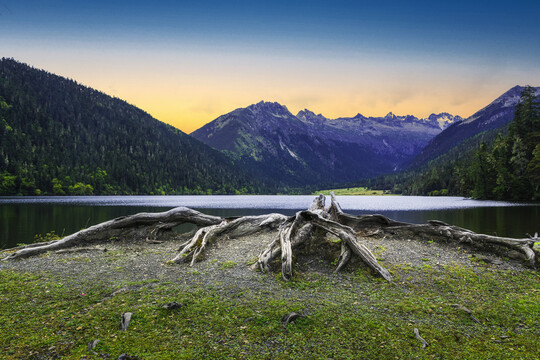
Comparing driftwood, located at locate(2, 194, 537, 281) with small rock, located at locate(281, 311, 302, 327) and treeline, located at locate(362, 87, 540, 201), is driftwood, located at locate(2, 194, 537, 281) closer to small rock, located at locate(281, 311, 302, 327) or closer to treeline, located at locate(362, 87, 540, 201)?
small rock, located at locate(281, 311, 302, 327)

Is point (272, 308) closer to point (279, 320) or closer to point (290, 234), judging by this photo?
point (279, 320)

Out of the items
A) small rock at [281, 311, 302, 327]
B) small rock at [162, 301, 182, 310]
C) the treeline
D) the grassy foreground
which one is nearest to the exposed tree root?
the grassy foreground

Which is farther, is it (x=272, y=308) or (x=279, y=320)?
(x=272, y=308)

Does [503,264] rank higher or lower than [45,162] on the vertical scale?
lower

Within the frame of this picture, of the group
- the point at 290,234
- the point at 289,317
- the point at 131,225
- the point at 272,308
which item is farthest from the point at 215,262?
the point at 131,225

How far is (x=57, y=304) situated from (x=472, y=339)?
11.1 m

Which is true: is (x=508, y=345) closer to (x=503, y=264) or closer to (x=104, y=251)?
(x=503, y=264)

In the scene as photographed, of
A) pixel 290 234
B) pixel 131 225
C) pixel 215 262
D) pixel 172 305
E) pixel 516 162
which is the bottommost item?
pixel 215 262

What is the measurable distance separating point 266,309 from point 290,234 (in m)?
6.06

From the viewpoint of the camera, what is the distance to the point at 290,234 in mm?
14656

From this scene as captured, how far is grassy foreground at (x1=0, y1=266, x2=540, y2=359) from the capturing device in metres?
6.71

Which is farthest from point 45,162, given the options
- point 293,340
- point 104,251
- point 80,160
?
point 293,340

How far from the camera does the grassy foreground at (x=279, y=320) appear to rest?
671 centimetres

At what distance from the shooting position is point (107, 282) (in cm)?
1141
